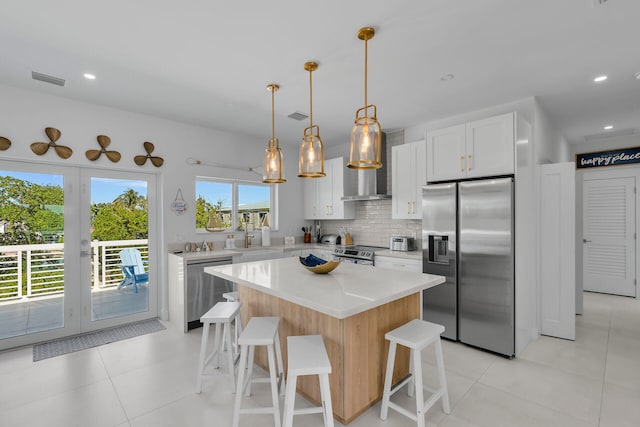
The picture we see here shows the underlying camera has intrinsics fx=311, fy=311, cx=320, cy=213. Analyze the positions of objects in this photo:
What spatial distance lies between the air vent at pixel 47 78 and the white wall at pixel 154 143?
45 cm

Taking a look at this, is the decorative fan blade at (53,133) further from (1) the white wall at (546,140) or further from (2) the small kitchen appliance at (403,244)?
(1) the white wall at (546,140)

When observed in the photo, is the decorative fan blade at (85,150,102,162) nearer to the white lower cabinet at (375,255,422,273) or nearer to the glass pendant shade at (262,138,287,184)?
the glass pendant shade at (262,138,287,184)

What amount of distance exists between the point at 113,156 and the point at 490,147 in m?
4.34

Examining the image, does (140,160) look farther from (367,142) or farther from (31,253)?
(367,142)

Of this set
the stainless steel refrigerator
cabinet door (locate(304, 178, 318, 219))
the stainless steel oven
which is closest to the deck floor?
the stainless steel oven

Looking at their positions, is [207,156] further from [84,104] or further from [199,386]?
[199,386]

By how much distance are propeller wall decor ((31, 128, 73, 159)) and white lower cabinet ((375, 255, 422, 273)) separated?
154 inches

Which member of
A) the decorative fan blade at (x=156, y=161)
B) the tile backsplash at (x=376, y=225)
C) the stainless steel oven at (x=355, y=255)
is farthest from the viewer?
the tile backsplash at (x=376, y=225)

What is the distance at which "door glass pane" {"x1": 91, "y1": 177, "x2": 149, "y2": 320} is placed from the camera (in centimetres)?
382

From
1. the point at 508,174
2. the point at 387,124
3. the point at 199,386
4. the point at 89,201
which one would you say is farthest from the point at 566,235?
the point at 89,201

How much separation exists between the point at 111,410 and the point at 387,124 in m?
4.32

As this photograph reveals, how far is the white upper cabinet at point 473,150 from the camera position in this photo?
124 inches

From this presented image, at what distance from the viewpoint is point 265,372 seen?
2.79m

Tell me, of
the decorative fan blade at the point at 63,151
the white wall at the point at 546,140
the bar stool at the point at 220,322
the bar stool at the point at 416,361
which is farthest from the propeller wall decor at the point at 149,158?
the white wall at the point at 546,140
